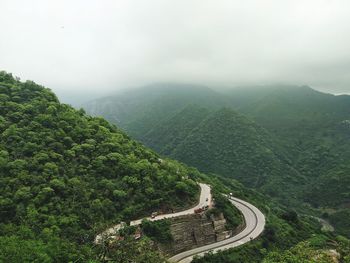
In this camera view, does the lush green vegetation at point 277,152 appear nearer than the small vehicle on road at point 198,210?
No

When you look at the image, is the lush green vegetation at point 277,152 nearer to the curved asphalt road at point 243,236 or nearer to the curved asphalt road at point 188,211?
the curved asphalt road at point 243,236

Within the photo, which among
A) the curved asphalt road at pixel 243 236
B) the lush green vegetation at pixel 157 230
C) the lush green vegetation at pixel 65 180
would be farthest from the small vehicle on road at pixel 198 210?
the lush green vegetation at pixel 157 230

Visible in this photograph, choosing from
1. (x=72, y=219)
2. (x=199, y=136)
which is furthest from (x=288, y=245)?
(x=199, y=136)

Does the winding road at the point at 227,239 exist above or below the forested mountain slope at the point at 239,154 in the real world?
above

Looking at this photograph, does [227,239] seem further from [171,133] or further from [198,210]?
[171,133]

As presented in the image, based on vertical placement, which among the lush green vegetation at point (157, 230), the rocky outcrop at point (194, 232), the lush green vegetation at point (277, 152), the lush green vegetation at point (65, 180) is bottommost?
the lush green vegetation at point (277, 152)

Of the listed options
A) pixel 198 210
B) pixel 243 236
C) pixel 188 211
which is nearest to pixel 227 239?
pixel 243 236

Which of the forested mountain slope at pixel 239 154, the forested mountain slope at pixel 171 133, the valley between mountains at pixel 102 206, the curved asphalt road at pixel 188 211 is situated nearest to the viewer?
the valley between mountains at pixel 102 206

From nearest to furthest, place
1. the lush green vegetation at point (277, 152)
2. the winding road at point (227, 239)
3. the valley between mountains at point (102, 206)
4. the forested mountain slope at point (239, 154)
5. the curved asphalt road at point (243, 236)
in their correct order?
the valley between mountains at point (102, 206), the winding road at point (227, 239), the curved asphalt road at point (243, 236), the lush green vegetation at point (277, 152), the forested mountain slope at point (239, 154)
